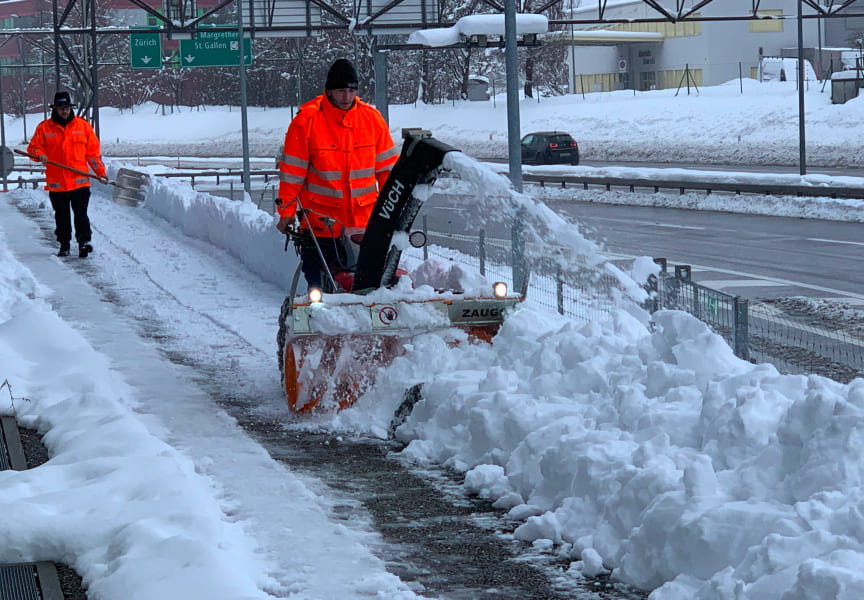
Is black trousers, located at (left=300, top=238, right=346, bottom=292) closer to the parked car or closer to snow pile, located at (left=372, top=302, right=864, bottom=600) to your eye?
snow pile, located at (left=372, top=302, right=864, bottom=600)

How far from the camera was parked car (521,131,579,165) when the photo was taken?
45.7 meters

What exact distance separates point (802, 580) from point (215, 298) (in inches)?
364

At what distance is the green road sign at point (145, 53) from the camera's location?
1699 inches

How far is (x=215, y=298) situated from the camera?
1280cm

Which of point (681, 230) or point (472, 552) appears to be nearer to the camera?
point (472, 552)

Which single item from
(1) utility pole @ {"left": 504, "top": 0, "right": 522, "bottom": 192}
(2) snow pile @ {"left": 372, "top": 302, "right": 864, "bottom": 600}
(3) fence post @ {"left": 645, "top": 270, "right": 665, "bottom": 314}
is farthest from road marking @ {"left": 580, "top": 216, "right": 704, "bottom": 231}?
(2) snow pile @ {"left": 372, "top": 302, "right": 864, "bottom": 600}

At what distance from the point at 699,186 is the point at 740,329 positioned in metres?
22.4

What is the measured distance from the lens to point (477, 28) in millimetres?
19359

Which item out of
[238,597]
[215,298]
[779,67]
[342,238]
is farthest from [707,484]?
[779,67]

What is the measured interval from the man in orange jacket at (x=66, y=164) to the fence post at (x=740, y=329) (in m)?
10.1

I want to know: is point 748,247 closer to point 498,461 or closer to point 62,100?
point 62,100

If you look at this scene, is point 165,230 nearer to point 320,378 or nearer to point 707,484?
point 320,378

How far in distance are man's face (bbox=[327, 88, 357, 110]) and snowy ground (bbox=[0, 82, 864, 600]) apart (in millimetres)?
1228

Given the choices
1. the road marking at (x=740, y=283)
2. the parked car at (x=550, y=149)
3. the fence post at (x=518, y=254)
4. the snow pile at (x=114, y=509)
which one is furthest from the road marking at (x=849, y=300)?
the parked car at (x=550, y=149)
